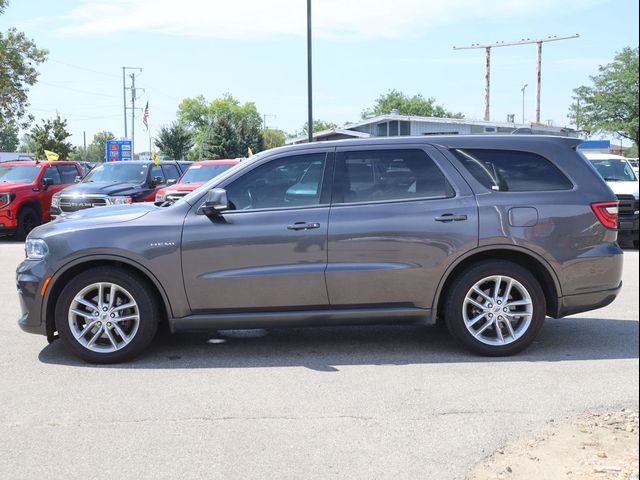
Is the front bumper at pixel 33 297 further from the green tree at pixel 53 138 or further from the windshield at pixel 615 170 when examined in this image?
the green tree at pixel 53 138

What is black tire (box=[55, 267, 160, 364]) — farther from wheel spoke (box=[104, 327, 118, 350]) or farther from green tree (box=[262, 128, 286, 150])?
green tree (box=[262, 128, 286, 150])

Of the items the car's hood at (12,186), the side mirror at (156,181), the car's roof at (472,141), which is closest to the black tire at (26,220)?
the car's hood at (12,186)

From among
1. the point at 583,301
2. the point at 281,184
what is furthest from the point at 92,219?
the point at 583,301

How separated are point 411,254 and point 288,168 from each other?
126 centimetres

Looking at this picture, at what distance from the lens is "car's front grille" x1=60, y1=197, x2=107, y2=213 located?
15.9 metres

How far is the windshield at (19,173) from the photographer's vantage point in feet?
57.7

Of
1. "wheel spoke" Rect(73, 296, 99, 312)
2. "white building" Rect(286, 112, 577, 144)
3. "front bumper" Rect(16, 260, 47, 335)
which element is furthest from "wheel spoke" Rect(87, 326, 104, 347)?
"white building" Rect(286, 112, 577, 144)

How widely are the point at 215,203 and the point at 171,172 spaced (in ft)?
45.3

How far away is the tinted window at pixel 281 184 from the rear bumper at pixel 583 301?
2.19 metres

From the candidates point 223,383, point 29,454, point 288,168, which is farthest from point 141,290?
point 29,454

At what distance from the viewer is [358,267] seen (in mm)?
5875

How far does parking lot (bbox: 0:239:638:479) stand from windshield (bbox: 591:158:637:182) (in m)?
10.0

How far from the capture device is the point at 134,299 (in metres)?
5.89

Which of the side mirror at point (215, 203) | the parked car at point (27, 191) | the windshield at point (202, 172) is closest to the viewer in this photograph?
the side mirror at point (215, 203)
